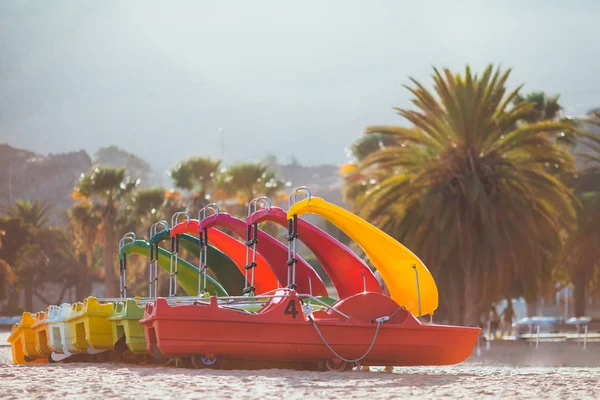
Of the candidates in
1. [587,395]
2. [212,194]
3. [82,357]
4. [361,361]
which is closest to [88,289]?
[212,194]

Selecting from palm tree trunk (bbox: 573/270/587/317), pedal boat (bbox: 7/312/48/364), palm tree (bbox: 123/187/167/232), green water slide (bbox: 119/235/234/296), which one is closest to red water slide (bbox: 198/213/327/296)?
green water slide (bbox: 119/235/234/296)

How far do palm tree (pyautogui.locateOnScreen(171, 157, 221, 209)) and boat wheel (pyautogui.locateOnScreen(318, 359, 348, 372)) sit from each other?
42.2m

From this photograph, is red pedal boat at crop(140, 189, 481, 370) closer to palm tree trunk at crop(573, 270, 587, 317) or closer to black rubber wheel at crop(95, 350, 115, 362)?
black rubber wheel at crop(95, 350, 115, 362)

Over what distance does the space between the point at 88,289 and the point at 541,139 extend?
4859 cm

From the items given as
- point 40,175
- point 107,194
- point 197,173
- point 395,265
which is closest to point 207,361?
point 395,265

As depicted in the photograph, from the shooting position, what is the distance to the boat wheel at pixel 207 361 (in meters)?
14.8

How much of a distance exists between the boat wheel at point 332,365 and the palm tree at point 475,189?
16897mm

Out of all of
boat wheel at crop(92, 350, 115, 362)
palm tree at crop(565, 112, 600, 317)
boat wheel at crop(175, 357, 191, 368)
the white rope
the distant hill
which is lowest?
boat wheel at crop(92, 350, 115, 362)

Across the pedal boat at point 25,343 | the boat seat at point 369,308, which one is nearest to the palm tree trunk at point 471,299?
the pedal boat at point 25,343

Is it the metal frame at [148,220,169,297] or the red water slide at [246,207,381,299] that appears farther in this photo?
the metal frame at [148,220,169,297]

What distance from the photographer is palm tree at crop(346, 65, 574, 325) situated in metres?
32.4

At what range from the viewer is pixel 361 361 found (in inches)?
616

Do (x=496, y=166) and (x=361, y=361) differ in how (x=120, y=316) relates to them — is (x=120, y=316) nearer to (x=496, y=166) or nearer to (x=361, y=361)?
(x=361, y=361)

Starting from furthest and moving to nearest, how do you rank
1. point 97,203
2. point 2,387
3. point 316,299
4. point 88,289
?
1. point 88,289
2. point 97,203
3. point 316,299
4. point 2,387
